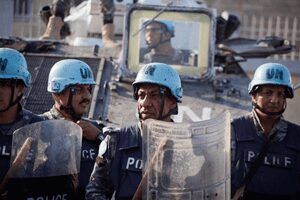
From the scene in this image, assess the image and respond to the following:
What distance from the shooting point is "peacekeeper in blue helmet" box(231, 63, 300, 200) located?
5.97m

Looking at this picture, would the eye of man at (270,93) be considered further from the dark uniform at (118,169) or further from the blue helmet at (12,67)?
the blue helmet at (12,67)

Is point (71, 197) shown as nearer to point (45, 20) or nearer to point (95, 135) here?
point (95, 135)

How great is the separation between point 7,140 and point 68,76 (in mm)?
744

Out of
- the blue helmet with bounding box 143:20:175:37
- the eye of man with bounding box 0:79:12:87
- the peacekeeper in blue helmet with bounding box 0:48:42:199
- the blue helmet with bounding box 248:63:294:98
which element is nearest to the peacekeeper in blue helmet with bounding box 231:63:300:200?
the blue helmet with bounding box 248:63:294:98

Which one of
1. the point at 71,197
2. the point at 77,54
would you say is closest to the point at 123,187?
the point at 71,197

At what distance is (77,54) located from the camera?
998cm

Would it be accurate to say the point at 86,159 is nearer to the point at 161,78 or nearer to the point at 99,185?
the point at 99,185

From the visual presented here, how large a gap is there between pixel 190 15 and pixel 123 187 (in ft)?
14.2

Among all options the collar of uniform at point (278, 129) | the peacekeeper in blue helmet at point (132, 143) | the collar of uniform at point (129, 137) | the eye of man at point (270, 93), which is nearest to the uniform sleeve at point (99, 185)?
the peacekeeper in blue helmet at point (132, 143)

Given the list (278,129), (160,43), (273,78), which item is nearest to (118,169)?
(278,129)

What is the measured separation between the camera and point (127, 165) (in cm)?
557

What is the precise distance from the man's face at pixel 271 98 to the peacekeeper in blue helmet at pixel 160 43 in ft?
10.6

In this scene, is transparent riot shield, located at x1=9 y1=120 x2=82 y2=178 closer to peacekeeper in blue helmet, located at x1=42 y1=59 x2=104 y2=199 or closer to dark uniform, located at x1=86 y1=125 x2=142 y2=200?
dark uniform, located at x1=86 y1=125 x2=142 y2=200

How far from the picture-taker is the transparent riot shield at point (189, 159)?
4789 millimetres
